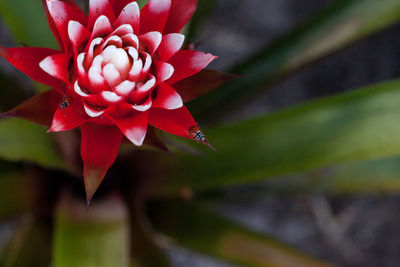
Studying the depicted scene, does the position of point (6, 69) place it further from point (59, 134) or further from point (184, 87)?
point (184, 87)

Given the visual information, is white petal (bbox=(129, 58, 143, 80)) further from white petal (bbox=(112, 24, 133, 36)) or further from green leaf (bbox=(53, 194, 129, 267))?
green leaf (bbox=(53, 194, 129, 267))

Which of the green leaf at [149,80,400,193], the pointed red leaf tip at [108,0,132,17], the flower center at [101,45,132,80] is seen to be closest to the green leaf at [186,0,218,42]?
the green leaf at [149,80,400,193]

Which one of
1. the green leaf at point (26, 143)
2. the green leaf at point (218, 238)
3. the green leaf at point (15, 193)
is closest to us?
the green leaf at point (26, 143)

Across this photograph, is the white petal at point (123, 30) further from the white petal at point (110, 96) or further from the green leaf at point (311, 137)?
the green leaf at point (311, 137)

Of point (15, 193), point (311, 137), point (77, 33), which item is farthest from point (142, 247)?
point (77, 33)

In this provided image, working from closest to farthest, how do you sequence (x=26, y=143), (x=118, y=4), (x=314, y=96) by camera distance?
(x=118, y=4) < (x=26, y=143) < (x=314, y=96)

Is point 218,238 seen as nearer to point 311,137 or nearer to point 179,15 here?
point 311,137

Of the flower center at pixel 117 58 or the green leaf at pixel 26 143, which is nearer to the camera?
the flower center at pixel 117 58

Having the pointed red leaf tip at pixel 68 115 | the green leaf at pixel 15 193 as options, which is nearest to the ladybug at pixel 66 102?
the pointed red leaf tip at pixel 68 115
